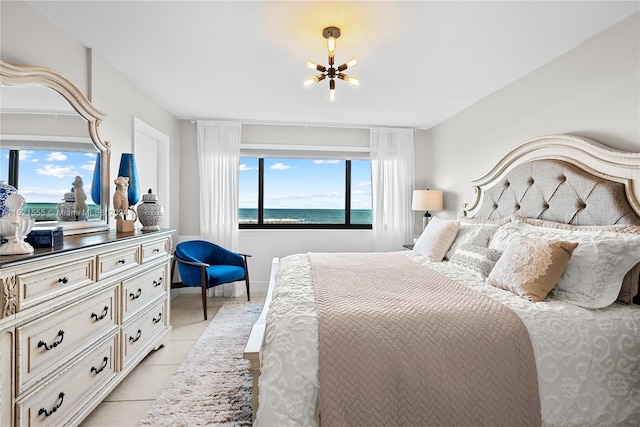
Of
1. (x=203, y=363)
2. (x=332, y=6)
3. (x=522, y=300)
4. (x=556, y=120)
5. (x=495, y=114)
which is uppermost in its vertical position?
(x=332, y=6)

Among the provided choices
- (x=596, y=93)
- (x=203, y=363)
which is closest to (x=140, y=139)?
(x=203, y=363)

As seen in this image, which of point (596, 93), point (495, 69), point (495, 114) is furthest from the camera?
point (495, 114)

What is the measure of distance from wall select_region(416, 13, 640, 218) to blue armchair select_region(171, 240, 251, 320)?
2.79 meters

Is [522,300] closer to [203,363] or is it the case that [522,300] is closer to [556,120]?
[556,120]

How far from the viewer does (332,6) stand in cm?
181

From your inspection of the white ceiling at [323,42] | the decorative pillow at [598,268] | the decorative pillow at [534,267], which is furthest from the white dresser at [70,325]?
the decorative pillow at [598,268]

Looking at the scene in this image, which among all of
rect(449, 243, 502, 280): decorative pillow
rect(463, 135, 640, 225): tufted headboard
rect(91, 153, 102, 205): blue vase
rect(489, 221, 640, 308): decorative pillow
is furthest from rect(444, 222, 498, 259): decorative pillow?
rect(91, 153, 102, 205): blue vase

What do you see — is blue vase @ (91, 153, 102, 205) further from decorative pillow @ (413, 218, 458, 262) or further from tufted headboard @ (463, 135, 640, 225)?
tufted headboard @ (463, 135, 640, 225)

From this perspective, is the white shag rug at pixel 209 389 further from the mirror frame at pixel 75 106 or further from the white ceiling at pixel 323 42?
the white ceiling at pixel 323 42

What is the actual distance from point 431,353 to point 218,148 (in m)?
3.80

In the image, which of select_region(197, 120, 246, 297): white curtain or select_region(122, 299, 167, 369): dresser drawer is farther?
select_region(197, 120, 246, 297): white curtain

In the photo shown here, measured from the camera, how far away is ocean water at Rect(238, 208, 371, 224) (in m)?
4.79

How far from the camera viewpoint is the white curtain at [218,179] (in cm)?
427

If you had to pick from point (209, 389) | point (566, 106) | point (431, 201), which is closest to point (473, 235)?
point (566, 106)
